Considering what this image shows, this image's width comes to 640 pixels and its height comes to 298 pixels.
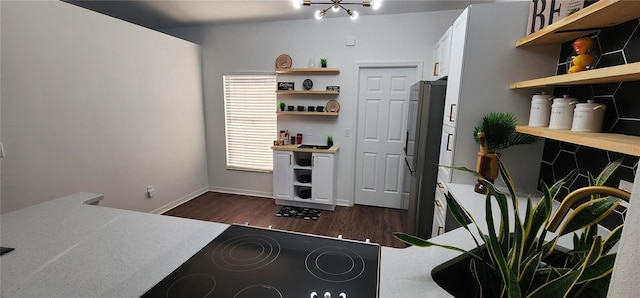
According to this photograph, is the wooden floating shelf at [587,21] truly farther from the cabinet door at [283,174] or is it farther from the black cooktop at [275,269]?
the cabinet door at [283,174]

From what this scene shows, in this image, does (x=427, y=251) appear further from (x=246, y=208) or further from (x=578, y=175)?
(x=246, y=208)

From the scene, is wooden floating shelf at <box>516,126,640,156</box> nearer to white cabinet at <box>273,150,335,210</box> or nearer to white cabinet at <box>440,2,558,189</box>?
white cabinet at <box>440,2,558,189</box>

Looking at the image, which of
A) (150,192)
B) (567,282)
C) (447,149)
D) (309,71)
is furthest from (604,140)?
(150,192)

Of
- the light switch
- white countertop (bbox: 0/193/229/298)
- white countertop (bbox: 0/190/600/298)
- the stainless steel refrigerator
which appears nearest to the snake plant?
white countertop (bbox: 0/190/600/298)

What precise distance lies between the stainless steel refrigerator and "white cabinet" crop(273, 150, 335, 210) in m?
1.16

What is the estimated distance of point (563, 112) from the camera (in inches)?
54.6

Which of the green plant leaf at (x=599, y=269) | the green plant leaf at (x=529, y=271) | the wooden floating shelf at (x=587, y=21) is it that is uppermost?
the wooden floating shelf at (x=587, y=21)

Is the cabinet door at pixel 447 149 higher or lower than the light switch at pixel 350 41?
lower

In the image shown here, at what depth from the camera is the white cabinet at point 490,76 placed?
174cm

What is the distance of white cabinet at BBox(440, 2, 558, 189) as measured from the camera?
1743mm

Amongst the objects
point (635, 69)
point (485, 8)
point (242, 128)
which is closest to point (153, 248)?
point (635, 69)

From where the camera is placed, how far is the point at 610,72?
96cm

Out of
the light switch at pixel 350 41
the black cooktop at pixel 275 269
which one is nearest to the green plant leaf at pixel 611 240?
the black cooktop at pixel 275 269

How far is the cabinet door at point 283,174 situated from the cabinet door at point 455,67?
1962 millimetres
